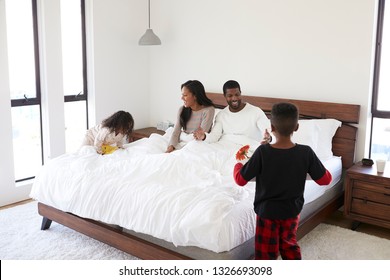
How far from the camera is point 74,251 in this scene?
126 inches

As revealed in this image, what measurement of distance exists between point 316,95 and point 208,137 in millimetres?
1090

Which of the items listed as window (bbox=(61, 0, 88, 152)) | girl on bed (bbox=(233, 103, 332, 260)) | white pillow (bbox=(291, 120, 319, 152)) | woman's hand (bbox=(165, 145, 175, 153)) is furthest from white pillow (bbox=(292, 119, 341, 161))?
window (bbox=(61, 0, 88, 152))

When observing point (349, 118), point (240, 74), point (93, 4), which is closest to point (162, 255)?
point (349, 118)

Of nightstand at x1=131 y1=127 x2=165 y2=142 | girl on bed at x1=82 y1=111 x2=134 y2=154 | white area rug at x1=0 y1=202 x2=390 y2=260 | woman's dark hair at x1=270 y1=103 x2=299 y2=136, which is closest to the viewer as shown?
woman's dark hair at x1=270 y1=103 x2=299 y2=136

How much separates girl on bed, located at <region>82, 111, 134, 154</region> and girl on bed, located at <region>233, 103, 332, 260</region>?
1.78 metres

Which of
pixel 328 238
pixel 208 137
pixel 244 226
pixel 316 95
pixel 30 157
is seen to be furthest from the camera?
pixel 30 157

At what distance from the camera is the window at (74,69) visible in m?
4.62

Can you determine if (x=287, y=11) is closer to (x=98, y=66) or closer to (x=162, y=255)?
(x=98, y=66)

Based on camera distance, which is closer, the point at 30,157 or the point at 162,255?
the point at 162,255

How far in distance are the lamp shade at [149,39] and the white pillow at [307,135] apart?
184 centimetres

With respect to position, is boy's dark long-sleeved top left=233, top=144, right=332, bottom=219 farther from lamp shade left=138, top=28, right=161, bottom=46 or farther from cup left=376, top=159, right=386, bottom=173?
lamp shade left=138, top=28, right=161, bottom=46

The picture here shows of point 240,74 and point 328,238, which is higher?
point 240,74

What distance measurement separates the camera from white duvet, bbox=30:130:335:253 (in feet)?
8.23

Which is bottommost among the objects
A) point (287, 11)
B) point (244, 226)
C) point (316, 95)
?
point (244, 226)
